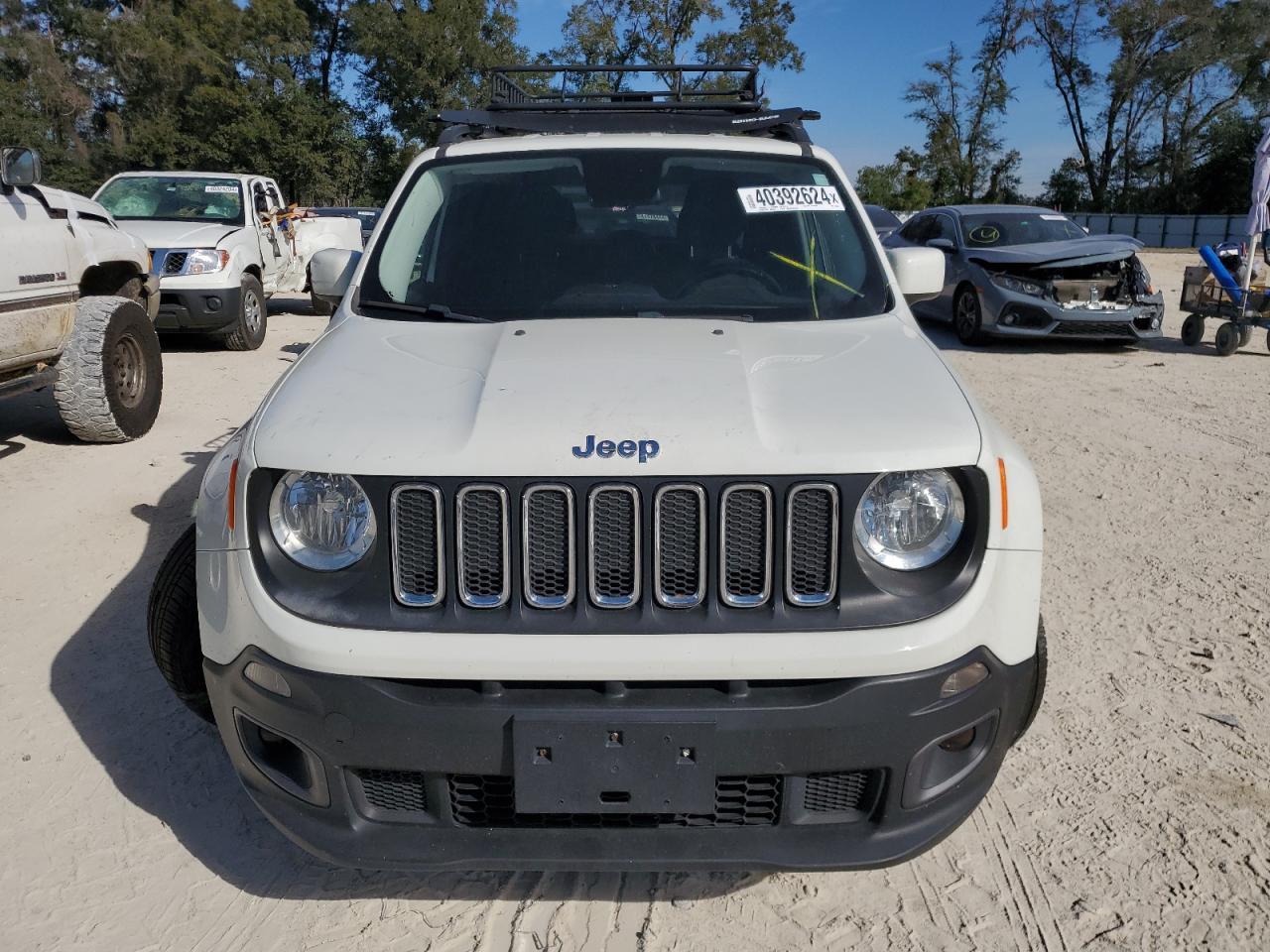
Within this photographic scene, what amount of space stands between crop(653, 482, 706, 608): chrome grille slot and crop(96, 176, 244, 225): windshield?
10686 millimetres

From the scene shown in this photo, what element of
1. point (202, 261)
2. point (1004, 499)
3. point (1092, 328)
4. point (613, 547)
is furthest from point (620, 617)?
A: point (1092, 328)

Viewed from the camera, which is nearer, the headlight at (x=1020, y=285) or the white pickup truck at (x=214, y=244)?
the white pickup truck at (x=214, y=244)

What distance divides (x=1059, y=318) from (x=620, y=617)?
33.5 ft

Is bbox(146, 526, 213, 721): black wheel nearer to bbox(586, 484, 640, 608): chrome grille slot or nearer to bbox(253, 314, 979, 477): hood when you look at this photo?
bbox(253, 314, 979, 477): hood

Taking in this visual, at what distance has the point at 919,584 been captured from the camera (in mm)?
2295

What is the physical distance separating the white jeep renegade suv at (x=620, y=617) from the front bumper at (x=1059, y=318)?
31.1ft

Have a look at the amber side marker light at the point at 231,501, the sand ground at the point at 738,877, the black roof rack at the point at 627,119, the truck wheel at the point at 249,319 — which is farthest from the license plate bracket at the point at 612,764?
the truck wheel at the point at 249,319

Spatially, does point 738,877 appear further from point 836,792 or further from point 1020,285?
point 1020,285

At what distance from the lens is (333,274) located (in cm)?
362

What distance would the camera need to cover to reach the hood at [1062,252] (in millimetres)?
11180

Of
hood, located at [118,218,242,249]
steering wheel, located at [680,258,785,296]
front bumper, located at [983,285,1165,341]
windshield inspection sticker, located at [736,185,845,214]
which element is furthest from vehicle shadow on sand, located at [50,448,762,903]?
front bumper, located at [983,285,1165,341]

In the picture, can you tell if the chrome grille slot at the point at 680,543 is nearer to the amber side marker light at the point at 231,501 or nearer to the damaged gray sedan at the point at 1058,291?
the amber side marker light at the point at 231,501

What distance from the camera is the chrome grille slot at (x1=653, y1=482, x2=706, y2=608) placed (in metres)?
2.22

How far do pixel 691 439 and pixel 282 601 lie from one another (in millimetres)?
922
